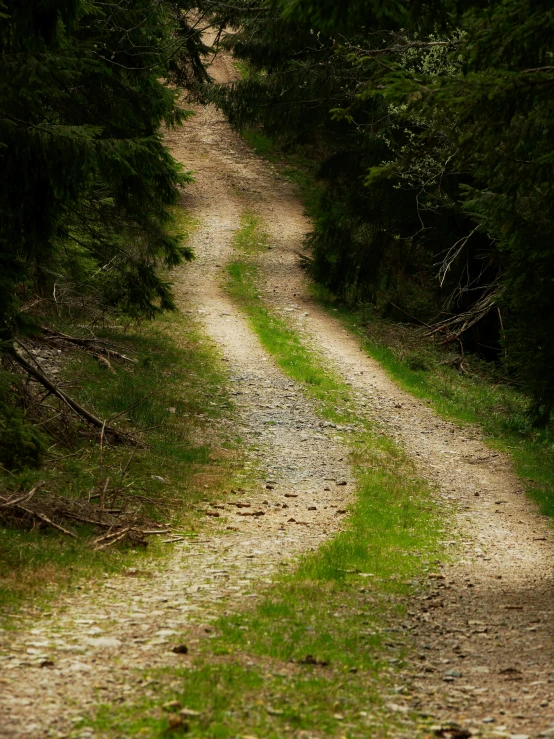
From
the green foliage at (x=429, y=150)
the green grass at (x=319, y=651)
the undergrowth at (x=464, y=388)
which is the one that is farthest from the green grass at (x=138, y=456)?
the undergrowth at (x=464, y=388)

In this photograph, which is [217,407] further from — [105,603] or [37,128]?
[105,603]

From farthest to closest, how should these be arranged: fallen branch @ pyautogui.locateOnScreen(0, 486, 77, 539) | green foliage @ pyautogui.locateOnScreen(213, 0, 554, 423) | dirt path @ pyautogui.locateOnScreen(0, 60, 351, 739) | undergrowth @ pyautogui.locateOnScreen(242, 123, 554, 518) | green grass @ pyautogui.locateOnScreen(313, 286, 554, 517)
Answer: undergrowth @ pyautogui.locateOnScreen(242, 123, 554, 518) < green grass @ pyautogui.locateOnScreen(313, 286, 554, 517) < fallen branch @ pyautogui.locateOnScreen(0, 486, 77, 539) < green foliage @ pyautogui.locateOnScreen(213, 0, 554, 423) < dirt path @ pyautogui.locateOnScreen(0, 60, 351, 739)

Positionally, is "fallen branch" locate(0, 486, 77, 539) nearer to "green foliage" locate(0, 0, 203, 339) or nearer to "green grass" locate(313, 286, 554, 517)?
"green foliage" locate(0, 0, 203, 339)

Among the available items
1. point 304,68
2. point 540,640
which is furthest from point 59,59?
point 304,68

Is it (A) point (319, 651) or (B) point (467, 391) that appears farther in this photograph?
(B) point (467, 391)

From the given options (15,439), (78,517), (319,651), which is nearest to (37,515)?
(78,517)

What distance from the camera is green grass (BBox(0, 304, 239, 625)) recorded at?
6.59 meters

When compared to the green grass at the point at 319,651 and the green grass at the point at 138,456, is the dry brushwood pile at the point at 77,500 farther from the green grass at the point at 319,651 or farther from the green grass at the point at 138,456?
the green grass at the point at 319,651

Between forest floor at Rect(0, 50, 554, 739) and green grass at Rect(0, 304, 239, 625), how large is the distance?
33 cm

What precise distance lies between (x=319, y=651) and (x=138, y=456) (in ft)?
19.6

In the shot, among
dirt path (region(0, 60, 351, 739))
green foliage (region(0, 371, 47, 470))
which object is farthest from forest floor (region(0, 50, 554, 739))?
green foliage (region(0, 371, 47, 470))

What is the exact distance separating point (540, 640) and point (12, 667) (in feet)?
12.6

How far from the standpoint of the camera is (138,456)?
1083 centimetres

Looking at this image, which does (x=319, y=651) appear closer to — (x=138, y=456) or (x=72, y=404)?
(x=138, y=456)
